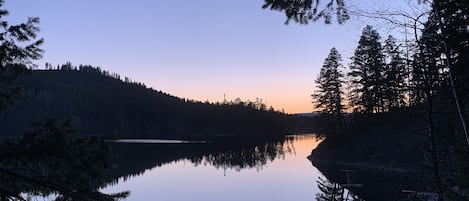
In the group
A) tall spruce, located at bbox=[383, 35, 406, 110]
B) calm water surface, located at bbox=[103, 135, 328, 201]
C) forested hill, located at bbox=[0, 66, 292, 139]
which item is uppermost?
forested hill, located at bbox=[0, 66, 292, 139]

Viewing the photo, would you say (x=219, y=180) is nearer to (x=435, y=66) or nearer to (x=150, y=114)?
(x=435, y=66)

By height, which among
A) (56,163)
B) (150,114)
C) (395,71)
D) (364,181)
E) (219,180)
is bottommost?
(219,180)

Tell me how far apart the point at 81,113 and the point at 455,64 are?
17304 centimetres

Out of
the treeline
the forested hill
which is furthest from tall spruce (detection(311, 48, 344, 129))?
the forested hill

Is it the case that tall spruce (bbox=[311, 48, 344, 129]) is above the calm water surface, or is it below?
above

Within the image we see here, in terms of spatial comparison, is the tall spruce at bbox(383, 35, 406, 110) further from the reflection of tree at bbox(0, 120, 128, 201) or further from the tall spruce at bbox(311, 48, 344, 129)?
the tall spruce at bbox(311, 48, 344, 129)

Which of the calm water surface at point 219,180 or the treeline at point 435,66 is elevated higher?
the treeline at point 435,66

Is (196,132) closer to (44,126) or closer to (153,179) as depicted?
(153,179)

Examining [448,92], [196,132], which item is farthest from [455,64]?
[196,132]

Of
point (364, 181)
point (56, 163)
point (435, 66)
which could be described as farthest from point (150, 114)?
point (435, 66)

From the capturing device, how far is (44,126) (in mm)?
6004

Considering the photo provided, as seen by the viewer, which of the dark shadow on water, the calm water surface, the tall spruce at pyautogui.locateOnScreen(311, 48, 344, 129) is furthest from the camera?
the tall spruce at pyautogui.locateOnScreen(311, 48, 344, 129)

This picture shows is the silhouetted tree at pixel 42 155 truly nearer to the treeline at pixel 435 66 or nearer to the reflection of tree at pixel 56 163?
the reflection of tree at pixel 56 163

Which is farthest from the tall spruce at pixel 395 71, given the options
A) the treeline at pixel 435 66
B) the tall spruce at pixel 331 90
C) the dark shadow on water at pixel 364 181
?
the tall spruce at pixel 331 90
